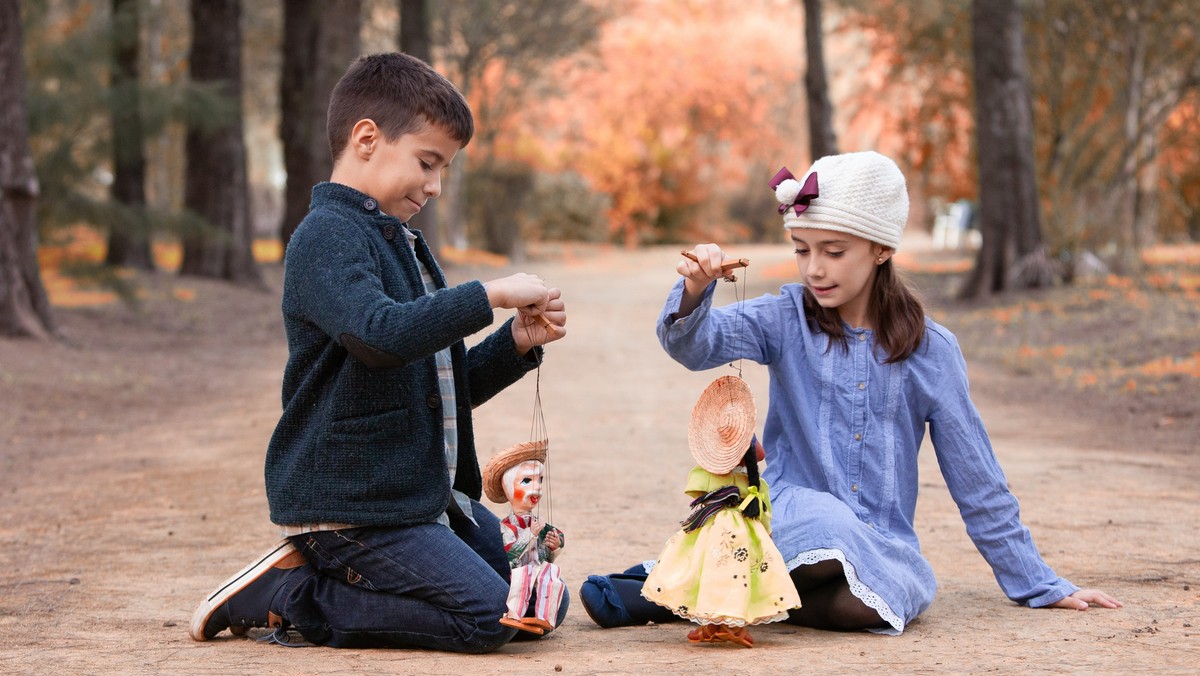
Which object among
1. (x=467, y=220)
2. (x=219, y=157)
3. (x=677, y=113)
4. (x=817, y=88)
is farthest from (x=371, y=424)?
(x=677, y=113)

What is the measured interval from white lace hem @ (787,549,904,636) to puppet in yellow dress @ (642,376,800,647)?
169 mm

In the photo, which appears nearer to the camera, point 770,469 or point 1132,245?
point 770,469

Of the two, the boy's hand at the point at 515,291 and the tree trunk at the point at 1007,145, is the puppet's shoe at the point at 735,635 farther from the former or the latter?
the tree trunk at the point at 1007,145

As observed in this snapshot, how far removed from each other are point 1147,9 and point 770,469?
14576 millimetres

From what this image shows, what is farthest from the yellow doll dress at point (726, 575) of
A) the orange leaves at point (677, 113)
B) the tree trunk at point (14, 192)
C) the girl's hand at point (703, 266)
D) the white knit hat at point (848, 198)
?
the orange leaves at point (677, 113)

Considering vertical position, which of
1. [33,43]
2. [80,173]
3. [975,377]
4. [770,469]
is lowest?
[975,377]

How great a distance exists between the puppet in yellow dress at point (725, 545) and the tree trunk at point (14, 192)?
817 centimetres

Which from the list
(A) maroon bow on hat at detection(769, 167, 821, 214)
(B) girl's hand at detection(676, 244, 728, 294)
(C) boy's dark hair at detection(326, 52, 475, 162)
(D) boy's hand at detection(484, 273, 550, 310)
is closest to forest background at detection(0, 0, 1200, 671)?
(B) girl's hand at detection(676, 244, 728, 294)

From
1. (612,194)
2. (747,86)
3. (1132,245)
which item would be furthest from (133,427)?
(747,86)

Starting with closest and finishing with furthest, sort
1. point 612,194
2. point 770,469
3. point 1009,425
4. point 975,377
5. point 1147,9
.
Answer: point 770,469 → point 1009,425 → point 975,377 → point 1147,9 → point 612,194

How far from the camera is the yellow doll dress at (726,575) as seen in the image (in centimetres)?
319

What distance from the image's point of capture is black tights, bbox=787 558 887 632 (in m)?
3.45

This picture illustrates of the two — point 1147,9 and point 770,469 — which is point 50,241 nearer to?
point 770,469

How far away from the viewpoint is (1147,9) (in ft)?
53.3
